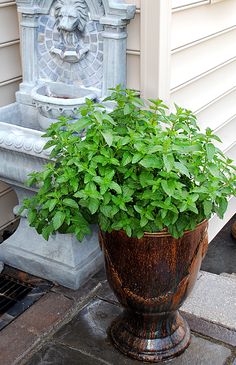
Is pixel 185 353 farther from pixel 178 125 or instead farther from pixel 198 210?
pixel 178 125

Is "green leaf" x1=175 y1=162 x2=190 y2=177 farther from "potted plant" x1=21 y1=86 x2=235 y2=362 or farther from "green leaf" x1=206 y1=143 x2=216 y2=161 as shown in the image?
"green leaf" x1=206 y1=143 x2=216 y2=161

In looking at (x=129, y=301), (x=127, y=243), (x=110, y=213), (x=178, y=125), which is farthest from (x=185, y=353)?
(x=178, y=125)

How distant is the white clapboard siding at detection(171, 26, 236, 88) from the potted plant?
2.21 feet

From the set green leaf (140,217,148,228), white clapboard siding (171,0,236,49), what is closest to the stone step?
green leaf (140,217,148,228)

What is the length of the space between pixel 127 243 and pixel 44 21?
145 centimetres

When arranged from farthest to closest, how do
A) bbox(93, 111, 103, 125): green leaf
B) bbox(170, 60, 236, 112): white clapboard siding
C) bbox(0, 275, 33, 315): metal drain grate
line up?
bbox(170, 60, 236, 112): white clapboard siding → bbox(0, 275, 33, 315): metal drain grate → bbox(93, 111, 103, 125): green leaf

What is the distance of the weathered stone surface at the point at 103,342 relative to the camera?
7.92 feet

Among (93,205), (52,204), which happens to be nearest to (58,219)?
(52,204)

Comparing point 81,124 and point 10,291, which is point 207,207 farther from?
point 10,291

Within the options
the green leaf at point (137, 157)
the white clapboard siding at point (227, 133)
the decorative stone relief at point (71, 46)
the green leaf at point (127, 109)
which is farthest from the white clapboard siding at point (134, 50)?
the white clapboard siding at point (227, 133)

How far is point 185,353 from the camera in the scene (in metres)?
2.45

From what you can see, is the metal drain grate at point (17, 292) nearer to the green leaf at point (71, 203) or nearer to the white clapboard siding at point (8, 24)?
the green leaf at point (71, 203)

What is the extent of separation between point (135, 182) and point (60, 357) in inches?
35.7

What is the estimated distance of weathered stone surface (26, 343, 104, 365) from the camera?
242 cm
